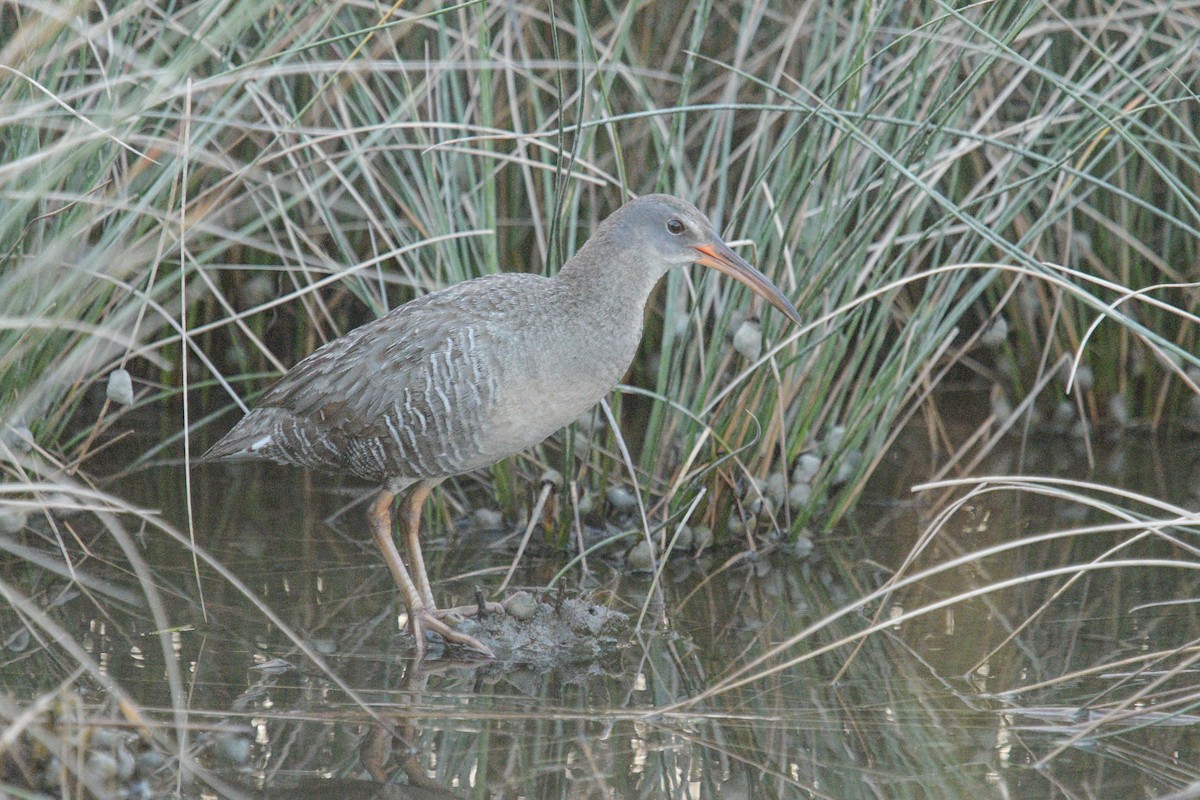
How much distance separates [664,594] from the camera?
161 inches

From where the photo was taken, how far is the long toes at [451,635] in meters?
3.66

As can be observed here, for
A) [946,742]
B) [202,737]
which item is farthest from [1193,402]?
[202,737]

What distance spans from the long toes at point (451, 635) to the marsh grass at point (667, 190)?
23.5 inches

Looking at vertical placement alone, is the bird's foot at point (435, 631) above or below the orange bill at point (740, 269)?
below

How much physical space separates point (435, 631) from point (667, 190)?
1.94 metres

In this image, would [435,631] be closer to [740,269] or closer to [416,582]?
[416,582]

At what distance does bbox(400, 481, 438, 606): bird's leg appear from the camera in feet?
12.7

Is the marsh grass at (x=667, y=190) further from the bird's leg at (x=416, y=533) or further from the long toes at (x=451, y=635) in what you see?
the long toes at (x=451, y=635)

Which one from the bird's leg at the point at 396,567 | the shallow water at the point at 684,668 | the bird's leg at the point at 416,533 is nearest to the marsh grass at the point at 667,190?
the shallow water at the point at 684,668

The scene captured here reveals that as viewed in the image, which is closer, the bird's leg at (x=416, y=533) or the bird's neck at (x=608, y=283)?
the bird's neck at (x=608, y=283)

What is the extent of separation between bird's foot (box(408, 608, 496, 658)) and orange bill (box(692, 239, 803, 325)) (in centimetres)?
115

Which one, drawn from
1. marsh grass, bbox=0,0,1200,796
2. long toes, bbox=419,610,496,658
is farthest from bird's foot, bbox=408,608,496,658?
marsh grass, bbox=0,0,1200,796

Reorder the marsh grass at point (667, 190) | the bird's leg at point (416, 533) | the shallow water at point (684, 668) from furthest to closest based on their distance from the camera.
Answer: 1. the bird's leg at point (416, 533)
2. the marsh grass at point (667, 190)
3. the shallow water at point (684, 668)

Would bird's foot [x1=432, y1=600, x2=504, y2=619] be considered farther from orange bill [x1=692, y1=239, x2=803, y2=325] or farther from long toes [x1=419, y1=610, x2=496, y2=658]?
orange bill [x1=692, y1=239, x2=803, y2=325]
